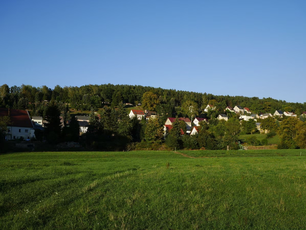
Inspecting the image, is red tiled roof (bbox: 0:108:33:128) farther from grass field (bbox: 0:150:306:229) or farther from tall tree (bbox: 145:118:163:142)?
grass field (bbox: 0:150:306:229)

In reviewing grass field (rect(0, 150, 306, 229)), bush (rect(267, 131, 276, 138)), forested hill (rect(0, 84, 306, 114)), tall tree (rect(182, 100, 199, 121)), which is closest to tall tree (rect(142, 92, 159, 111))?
forested hill (rect(0, 84, 306, 114))

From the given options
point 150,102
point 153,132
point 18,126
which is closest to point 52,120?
point 18,126

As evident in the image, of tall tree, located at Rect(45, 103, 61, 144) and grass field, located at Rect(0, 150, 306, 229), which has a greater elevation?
tall tree, located at Rect(45, 103, 61, 144)

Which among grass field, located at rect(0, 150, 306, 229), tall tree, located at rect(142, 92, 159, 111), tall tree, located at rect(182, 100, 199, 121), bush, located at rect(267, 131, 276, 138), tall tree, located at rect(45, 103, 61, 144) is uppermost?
tall tree, located at rect(142, 92, 159, 111)

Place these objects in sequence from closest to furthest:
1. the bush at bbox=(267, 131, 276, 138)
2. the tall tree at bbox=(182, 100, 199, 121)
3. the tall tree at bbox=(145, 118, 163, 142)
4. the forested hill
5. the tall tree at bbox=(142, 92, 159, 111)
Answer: the tall tree at bbox=(145, 118, 163, 142) → the bush at bbox=(267, 131, 276, 138) → the tall tree at bbox=(182, 100, 199, 121) → the forested hill → the tall tree at bbox=(142, 92, 159, 111)

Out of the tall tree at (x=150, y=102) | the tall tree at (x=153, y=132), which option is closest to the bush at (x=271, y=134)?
the tall tree at (x=153, y=132)

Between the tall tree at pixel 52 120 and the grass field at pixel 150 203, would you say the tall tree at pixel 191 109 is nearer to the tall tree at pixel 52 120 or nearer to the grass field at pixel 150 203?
the tall tree at pixel 52 120

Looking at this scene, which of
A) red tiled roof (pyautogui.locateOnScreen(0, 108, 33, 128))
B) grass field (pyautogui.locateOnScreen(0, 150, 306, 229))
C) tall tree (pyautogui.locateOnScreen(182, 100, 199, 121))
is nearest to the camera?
grass field (pyautogui.locateOnScreen(0, 150, 306, 229))

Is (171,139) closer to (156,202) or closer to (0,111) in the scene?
(0,111)

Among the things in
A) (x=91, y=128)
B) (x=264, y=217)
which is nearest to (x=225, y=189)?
(x=264, y=217)

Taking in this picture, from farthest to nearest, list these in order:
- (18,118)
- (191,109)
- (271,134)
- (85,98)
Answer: (85,98) → (191,109) → (271,134) → (18,118)

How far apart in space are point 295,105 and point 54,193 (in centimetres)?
20050

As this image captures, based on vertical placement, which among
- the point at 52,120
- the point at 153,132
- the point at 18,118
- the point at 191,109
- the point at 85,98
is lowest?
the point at 153,132

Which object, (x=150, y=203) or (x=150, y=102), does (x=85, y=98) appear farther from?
(x=150, y=203)
